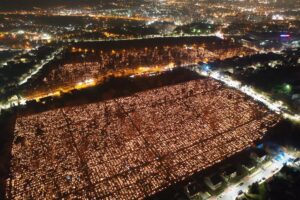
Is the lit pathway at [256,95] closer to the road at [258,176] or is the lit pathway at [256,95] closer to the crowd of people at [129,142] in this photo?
the crowd of people at [129,142]

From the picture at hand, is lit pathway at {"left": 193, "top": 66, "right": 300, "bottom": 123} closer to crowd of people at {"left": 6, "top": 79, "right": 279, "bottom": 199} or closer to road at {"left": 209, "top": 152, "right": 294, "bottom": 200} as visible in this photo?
crowd of people at {"left": 6, "top": 79, "right": 279, "bottom": 199}

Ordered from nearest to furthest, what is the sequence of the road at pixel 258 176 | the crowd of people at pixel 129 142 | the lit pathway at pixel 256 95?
1. the road at pixel 258 176
2. the crowd of people at pixel 129 142
3. the lit pathway at pixel 256 95

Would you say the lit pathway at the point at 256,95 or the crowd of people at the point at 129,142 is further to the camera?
the lit pathway at the point at 256,95

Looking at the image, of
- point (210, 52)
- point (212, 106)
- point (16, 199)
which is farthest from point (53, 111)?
point (210, 52)

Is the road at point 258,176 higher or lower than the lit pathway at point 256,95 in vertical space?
lower

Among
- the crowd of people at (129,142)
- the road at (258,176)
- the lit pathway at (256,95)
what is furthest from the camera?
the lit pathway at (256,95)

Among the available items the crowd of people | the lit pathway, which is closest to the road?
the crowd of people

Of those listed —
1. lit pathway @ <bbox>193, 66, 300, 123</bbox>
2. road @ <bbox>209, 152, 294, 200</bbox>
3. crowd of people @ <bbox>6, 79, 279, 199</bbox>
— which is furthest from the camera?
lit pathway @ <bbox>193, 66, 300, 123</bbox>

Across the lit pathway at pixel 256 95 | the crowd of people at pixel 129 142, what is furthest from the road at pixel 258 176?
the lit pathway at pixel 256 95

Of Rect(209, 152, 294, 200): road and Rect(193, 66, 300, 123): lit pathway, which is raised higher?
Rect(193, 66, 300, 123): lit pathway
